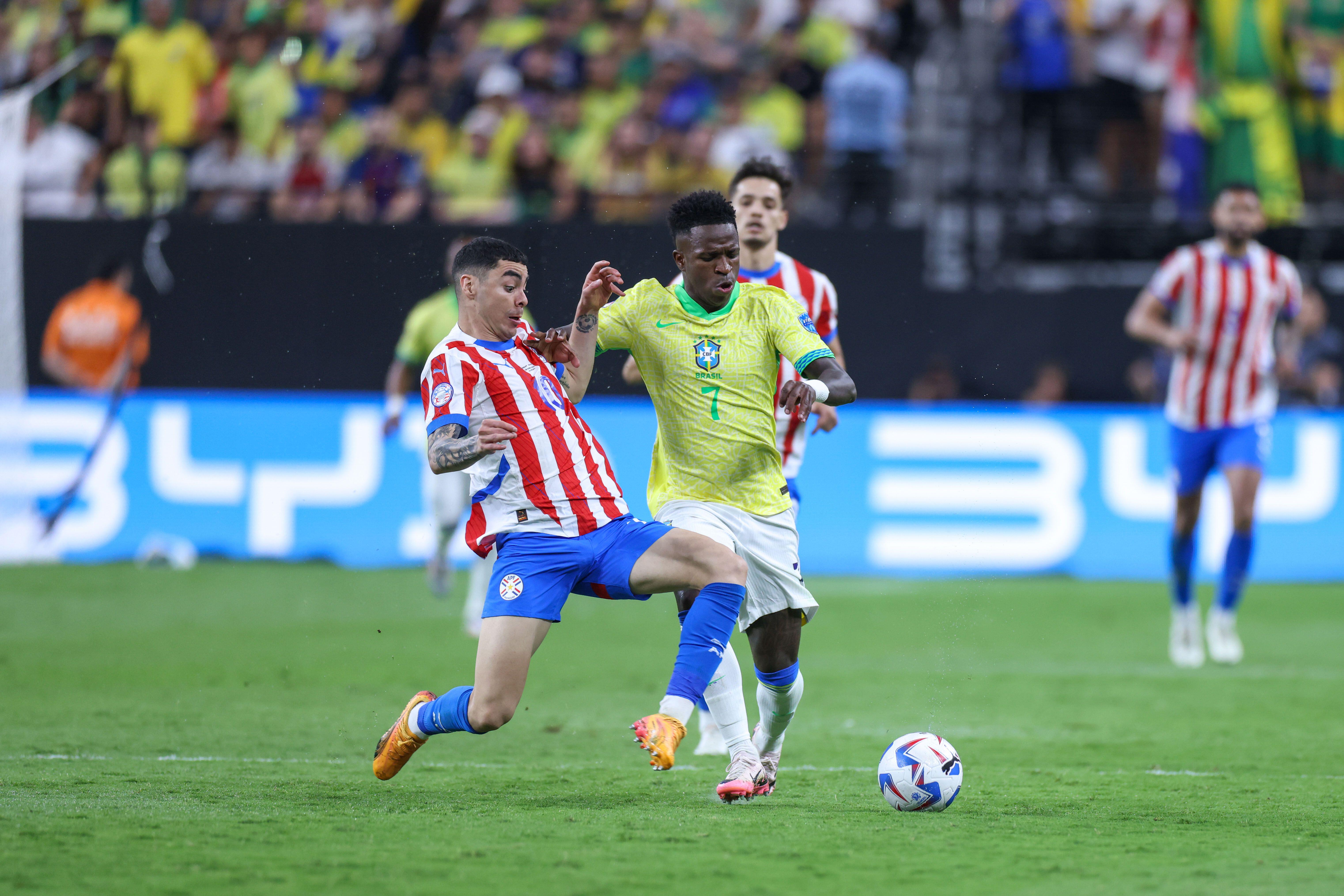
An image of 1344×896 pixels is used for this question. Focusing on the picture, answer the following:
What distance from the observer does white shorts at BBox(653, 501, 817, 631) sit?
5.54 m

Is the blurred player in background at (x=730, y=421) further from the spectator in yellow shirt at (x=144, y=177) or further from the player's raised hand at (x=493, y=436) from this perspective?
the spectator in yellow shirt at (x=144, y=177)

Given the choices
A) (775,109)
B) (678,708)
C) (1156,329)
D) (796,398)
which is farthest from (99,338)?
(796,398)

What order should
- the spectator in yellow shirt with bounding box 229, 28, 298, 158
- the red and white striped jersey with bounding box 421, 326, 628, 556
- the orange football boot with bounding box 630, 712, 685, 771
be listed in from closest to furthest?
the orange football boot with bounding box 630, 712, 685, 771, the red and white striped jersey with bounding box 421, 326, 628, 556, the spectator in yellow shirt with bounding box 229, 28, 298, 158

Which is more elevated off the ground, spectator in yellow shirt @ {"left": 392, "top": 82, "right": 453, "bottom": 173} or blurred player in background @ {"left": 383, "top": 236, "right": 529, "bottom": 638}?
spectator in yellow shirt @ {"left": 392, "top": 82, "right": 453, "bottom": 173}

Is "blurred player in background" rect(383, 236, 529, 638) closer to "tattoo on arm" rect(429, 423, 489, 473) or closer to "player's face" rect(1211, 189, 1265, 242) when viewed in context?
"tattoo on arm" rect(429, 423, 489, 473)

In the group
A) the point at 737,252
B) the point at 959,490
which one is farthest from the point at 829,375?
the point at 959,490

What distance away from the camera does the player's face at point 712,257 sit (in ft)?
17.6

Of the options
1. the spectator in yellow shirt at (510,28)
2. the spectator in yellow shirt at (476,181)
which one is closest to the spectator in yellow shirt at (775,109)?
the spectator in yellow shirt at (510,28)

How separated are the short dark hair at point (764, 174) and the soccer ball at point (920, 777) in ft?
8.20

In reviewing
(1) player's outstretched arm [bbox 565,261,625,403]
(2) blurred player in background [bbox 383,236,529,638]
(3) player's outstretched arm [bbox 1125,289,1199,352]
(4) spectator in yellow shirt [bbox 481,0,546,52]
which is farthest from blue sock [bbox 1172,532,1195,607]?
(4) spectator in yellow shirt [bbox 481,0,546,52]

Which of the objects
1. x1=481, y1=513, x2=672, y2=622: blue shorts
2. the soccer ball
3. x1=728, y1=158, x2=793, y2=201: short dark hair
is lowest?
the soccer ball

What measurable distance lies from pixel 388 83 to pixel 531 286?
7.89 m

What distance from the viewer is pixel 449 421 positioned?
5176 millimetres

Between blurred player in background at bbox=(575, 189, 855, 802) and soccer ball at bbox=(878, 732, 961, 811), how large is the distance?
1.48 ft
